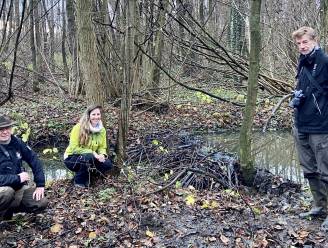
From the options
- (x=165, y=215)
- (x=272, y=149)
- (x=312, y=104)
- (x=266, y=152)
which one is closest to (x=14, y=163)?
(x=165, y=215)

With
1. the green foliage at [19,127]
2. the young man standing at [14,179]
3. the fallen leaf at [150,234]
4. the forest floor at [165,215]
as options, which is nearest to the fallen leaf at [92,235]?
the forest floor at [165,215]

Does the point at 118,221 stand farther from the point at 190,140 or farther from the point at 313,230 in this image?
the point at 190,140

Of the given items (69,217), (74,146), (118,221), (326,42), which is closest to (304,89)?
(326,42)

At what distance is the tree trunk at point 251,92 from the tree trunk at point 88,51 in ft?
7.40

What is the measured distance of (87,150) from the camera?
7086 mm

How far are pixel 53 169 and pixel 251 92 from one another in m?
5.12

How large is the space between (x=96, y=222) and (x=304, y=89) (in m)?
2.89

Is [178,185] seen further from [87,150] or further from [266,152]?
[266,152]

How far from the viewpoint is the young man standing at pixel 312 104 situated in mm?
4812

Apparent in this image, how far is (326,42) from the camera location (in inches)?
267

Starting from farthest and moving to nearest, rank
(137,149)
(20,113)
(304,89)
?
(20,113) < (137,149) < (304,89)

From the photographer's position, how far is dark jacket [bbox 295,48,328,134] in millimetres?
4812

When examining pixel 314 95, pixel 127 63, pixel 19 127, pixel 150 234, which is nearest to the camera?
pixel 314 95

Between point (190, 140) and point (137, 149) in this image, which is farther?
point (190, 140)
